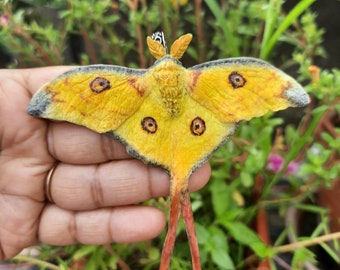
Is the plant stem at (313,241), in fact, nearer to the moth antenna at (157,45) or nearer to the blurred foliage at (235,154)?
the blurred foliage at (235,154)

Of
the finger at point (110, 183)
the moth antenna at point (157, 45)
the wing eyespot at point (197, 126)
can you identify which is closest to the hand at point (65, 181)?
the finger at point (110, 183)

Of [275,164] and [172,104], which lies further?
[275,164]

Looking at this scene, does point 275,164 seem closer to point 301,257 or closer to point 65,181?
point 301,257

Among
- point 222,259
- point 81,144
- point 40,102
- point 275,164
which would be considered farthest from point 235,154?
point 40,102

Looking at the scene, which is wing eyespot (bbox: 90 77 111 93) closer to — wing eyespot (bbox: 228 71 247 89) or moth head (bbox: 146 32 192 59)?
moth head (bbox: 146 32 192 59)

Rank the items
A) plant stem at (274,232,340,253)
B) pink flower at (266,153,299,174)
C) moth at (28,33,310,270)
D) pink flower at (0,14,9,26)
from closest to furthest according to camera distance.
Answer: moth at (28,33,310,270)
plant stem at (274,232,340,253)
pink flower at (0,14,9,26)
pink flower at (266,153,299,174)

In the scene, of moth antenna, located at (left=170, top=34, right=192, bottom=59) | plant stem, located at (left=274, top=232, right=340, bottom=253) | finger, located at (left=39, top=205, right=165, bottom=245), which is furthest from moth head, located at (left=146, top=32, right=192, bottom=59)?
plant stem, located at (left=274, top=232, right=340, bottom=253)
